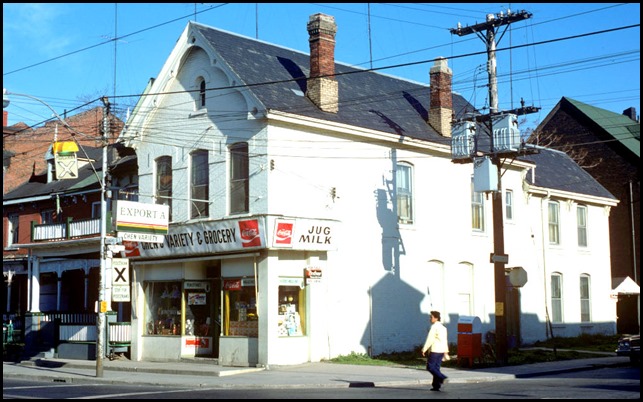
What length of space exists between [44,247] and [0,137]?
1354 cm

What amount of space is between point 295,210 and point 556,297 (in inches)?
613

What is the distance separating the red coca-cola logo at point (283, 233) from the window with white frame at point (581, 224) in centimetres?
1818

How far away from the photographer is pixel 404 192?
30.8 meters

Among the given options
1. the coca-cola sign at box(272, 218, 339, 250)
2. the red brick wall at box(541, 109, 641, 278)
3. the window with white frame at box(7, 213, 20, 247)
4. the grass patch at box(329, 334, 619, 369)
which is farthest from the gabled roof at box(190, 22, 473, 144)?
the window with white frame at box(7, 213, 20, 247)

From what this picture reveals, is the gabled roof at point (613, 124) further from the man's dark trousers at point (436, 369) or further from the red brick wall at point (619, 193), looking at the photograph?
the man's dark trousers at point (436, 369)

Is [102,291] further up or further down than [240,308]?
further up

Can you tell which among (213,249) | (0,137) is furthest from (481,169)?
(0,137)

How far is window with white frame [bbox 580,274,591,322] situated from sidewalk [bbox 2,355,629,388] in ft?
30.7

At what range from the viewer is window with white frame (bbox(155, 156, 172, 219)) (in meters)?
30.1

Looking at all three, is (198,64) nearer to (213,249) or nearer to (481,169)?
(213,249)

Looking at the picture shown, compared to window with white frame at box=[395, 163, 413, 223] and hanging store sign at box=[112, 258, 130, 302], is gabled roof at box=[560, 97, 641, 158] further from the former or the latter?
hanging store sign at box=[112, 258, 130, 302]

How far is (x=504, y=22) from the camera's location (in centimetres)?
2639

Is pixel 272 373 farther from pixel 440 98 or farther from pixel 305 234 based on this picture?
pixel 440 98

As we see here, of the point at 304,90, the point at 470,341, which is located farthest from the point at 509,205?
the point at 470,341
